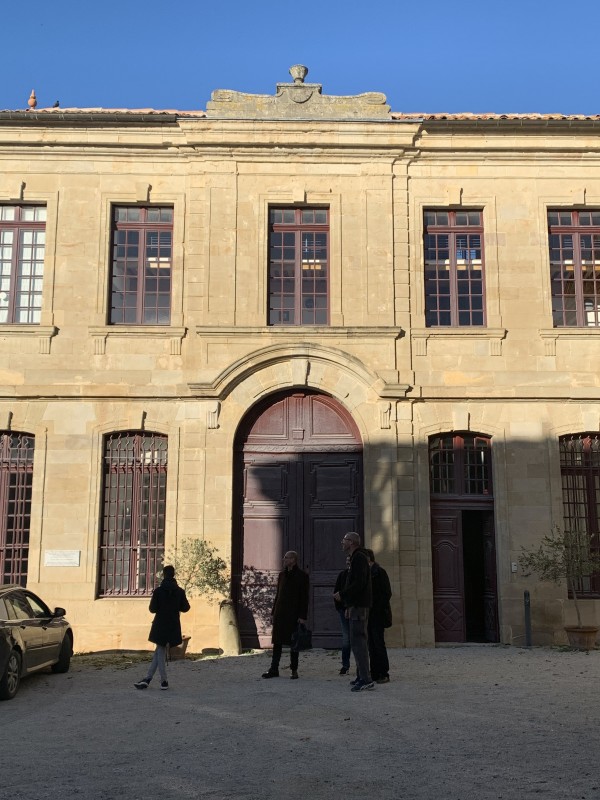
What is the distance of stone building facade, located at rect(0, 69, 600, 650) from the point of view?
47.5 ft

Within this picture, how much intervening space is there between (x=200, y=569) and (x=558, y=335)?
7301mm

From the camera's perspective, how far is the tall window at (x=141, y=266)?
1538 centimetres

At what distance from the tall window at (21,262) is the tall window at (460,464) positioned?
7.37 m

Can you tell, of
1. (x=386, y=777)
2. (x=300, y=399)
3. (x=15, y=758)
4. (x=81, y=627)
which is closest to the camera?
(x=386, y=777)

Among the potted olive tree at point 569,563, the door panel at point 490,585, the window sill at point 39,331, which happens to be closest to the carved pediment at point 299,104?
the window sill at point 39,331

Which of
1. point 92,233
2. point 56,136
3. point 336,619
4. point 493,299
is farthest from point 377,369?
point 56,136

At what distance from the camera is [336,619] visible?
47.3 ft

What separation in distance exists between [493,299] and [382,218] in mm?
2420

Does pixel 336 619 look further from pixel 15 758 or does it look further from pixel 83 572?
pixel 15 758

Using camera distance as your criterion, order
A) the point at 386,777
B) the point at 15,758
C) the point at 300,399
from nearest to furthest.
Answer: the point at 386,777 < the point at 15,758 < the point at 300,399

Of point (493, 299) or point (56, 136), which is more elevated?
point (56, 136)

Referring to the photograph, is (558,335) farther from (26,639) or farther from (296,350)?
(26,639)

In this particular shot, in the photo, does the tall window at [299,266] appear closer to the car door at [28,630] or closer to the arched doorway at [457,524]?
the arched doorway at [457,524]

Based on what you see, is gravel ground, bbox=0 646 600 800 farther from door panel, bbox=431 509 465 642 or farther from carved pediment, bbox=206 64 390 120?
carved pediment, bbox=206 64 390 120
